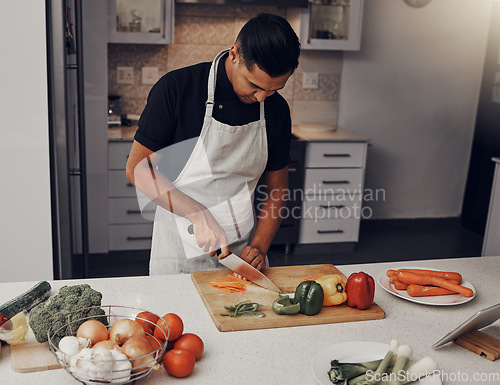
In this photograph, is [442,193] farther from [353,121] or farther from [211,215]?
[211,215]

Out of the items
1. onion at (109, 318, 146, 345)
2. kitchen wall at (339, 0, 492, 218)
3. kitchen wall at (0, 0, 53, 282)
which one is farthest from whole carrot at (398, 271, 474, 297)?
kitchen wall at (339, 0, 492, 218)

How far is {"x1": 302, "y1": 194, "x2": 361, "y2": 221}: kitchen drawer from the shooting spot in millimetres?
4051

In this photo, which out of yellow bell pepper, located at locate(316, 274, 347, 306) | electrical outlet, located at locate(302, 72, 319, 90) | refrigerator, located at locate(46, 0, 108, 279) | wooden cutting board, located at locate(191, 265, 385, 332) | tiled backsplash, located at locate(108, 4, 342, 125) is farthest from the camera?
electrical outlet, located at locate(302, 72, 319, 90)

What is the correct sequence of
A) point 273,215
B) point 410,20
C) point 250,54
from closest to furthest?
1. point 250,54
2. point 273,215
3. point 410,20

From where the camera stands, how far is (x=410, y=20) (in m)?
4.49

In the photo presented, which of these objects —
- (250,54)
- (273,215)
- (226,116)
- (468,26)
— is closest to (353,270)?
(273,215)

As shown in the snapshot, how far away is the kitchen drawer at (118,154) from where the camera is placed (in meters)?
3.63

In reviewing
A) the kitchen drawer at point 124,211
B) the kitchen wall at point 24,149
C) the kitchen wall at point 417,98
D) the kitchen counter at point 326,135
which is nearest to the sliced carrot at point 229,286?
the kitchen wall at point 24,149

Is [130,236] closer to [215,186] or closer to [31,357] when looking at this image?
[215,186]

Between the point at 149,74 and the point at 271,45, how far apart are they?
2729mm

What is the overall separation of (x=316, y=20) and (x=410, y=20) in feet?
3.06

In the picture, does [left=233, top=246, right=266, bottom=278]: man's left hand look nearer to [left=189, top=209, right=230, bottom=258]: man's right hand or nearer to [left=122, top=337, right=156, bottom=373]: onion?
[left=189, top=209, right=230, bottom=258]: man's right hand

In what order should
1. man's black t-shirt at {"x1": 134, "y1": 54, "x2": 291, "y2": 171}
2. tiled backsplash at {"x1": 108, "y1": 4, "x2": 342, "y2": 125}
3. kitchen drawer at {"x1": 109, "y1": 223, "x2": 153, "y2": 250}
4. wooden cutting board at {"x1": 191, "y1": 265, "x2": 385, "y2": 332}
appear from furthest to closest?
tiled backsplash at {"x1": 108, "y1": 4, "x2": 342, "y2": 125}
kitchen drawer at {"x1": 109, "y1": 223, "x2": 153, "y2": 250}
man's black t-shirt at {"x1": 134, "y1": 54, "x2": 291, "y2": 171}
wooden cutting board at {"x1": 191, "y1": 265, "x2": 385, "y2": 332}

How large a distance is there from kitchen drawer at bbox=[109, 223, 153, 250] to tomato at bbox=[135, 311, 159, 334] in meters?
2.60
